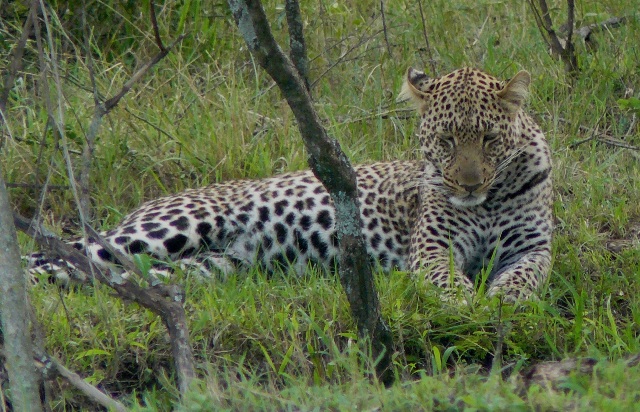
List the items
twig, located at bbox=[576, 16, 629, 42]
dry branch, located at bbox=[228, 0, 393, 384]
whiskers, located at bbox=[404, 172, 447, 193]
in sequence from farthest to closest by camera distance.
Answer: twig, located at bbox=[576, 16, 629, 42] → whiskers, located at bbox=[404, 172, 447, 193] → dry branch, located at bbox=[228, 0, 393, 384]

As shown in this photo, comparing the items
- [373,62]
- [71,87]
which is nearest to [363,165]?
[373,62]

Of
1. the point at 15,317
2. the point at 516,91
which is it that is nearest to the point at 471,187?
the point at 516,91

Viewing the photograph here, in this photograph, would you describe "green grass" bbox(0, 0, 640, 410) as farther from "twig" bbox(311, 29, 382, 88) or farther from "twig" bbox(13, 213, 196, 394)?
"twig" bbox(13, 213, 196, 394)

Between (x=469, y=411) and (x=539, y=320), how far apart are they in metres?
2.23

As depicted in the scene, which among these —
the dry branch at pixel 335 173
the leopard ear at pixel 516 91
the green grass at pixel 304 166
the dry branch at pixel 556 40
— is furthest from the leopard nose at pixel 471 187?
the dry branch at pixel 556 40

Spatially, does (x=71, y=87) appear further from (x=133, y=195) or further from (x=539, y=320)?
(x=539, y=320)

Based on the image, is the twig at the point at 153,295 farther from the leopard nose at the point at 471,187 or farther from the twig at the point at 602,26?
the twig at the point at 602,26

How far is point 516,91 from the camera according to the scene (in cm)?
746

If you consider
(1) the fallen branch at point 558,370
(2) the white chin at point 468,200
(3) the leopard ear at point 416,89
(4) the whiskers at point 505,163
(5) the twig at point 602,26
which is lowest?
(1) the fallen branch at point 558,370

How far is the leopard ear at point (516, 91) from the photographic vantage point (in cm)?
738

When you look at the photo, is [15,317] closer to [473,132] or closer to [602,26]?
[473,132]

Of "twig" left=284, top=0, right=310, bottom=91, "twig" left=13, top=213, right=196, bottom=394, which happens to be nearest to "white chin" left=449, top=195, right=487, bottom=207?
"twig" left=284, top=0, right=310, bottom=91

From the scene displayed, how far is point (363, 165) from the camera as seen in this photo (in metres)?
8.66

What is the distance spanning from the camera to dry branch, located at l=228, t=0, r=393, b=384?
516 centimetres
